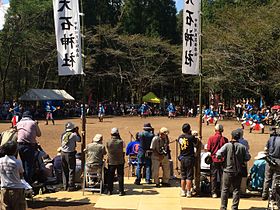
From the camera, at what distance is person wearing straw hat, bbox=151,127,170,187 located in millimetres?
9391

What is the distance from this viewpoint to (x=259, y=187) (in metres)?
9.23

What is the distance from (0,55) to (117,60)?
12.7m

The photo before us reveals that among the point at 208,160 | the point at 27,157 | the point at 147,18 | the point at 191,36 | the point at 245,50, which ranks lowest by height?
the point at 208,160

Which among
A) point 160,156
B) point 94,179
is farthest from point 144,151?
point 94,179

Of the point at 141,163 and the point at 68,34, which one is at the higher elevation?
the point at 68,34

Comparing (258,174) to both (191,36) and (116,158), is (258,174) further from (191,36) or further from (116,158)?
(191,36)

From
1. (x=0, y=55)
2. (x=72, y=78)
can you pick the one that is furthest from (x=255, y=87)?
(x=0, y=55)

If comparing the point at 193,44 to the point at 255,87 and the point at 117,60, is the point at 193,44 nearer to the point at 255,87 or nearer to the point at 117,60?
the point at 255,87

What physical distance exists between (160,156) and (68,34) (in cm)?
374

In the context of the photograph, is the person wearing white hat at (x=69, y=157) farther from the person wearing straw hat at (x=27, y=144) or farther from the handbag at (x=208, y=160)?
the handbag at (x=208, y=160)

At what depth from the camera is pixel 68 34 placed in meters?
9.34

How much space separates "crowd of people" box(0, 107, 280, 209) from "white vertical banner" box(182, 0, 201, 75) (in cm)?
150

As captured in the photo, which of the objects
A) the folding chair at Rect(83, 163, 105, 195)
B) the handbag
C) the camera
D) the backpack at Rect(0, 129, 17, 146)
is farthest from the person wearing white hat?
the handbag

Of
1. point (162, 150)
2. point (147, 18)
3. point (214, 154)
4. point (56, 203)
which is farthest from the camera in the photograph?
point (147, 18)
